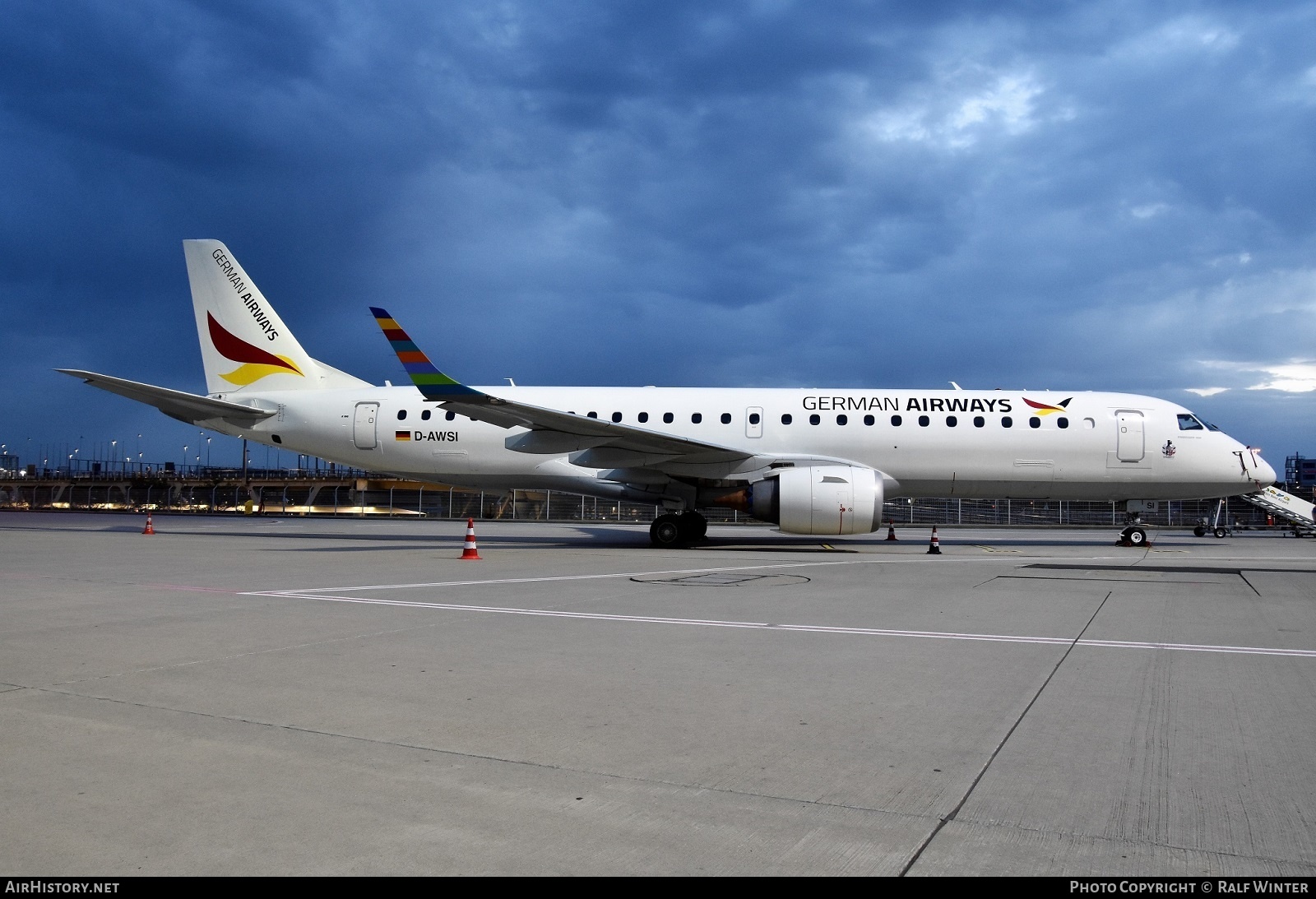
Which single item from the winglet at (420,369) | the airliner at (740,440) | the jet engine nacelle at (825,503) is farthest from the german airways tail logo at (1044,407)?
the winglet at (420,369)

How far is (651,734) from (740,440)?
13789 mm

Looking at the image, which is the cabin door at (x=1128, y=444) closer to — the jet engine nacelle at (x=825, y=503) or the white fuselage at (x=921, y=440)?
the white fuselage at (x=921, y=440)

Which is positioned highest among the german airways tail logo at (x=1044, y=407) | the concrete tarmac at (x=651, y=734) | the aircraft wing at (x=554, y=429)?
the german airways tail logo at (x=1044, y=407)

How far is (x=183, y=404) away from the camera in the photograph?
1773 centimetres

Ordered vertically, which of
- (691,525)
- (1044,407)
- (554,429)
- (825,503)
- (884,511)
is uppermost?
(1044,407)

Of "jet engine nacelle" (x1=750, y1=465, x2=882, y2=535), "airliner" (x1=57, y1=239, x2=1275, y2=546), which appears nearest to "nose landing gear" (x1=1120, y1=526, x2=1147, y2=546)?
"airliner" (x1=57, y1=239, x2=1275, y2=546)

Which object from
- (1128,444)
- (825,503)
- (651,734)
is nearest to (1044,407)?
(1128,444)

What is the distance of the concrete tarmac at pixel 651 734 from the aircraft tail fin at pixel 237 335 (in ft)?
35.1

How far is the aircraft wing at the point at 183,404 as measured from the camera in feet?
54.0

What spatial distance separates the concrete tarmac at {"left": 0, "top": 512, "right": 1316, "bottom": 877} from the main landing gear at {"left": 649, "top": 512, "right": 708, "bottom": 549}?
7.98 metres

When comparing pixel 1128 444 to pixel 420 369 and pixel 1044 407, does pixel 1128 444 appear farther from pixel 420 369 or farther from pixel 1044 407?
pixel 420 369

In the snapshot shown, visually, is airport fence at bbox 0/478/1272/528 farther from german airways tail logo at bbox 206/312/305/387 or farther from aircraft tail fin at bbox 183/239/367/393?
german airways tail logo at bbox 206/312/305/387

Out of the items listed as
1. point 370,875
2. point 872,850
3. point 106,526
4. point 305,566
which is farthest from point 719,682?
point 106,526

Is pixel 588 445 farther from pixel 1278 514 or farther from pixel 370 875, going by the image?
pixel 1278 514
